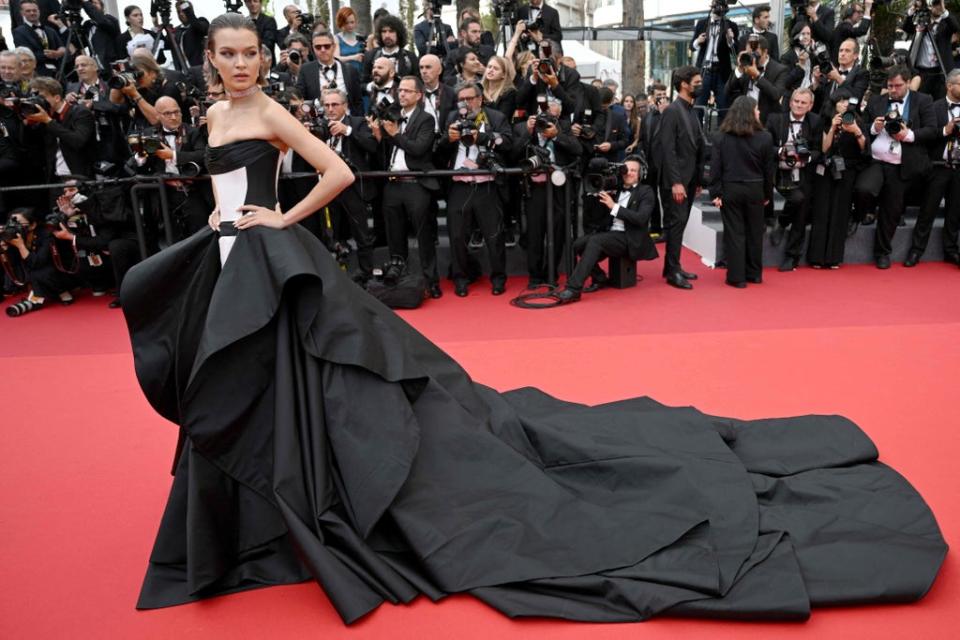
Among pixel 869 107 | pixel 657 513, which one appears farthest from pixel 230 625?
pixel 869 107

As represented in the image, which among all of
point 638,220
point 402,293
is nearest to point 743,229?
point 638,220

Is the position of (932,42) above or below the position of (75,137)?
above

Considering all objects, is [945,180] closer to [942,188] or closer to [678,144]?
[942,188]

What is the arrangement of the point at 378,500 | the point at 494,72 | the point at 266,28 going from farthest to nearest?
1. the point at 266,28
2. the point at 494,72
3. the point at 378,500

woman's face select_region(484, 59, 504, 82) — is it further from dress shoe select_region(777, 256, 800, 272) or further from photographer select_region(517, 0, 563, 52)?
dress shoe select_region(777, 256, 800, 272)

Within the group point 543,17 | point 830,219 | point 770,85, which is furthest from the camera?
point 543,17

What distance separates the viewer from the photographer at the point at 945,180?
6613 mm

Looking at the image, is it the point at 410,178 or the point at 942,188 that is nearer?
the point at 410,178

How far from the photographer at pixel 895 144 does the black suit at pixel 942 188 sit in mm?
91

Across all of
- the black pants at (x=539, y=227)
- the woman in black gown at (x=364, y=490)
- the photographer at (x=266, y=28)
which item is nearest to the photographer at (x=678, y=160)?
the black pants at (x=539, y=227)

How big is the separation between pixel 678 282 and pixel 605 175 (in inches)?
39.1

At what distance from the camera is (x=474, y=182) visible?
6.29m

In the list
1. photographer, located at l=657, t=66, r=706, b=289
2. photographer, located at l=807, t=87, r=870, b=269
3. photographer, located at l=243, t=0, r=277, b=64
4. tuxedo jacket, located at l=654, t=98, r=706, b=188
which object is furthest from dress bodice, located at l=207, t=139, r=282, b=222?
→ photographer, located at l=243, t=0, r=277, b=64

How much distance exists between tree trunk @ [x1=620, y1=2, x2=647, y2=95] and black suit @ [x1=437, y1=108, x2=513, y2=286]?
27.6ft
